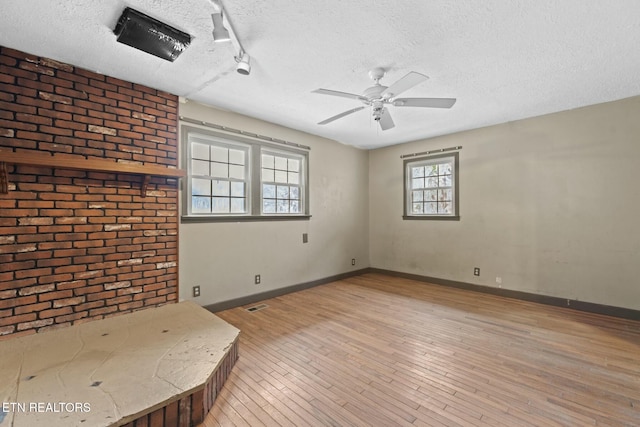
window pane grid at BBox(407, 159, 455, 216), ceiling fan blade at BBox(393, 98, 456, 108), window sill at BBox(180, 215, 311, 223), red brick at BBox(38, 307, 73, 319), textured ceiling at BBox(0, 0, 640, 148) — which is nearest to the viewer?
textured ceiling at BBox(0, 0, 640, 148)

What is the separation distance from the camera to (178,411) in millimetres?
1582

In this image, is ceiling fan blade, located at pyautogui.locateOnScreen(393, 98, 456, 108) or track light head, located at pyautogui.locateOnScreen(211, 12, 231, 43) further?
ceiling fan blade, located at pyautogui.locateOnScreen(393, 98, 456, 108)

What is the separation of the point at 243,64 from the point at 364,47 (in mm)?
1006

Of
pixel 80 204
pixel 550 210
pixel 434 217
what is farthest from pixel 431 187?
pixel 80 204

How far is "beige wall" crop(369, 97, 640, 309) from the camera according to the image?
10.9ft

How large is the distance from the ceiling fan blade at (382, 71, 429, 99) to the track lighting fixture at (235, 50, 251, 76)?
4.05 ft

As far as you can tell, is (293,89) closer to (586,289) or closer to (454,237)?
(454,237)

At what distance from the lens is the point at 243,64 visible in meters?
2.05

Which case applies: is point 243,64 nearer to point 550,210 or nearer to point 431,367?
point 431,367

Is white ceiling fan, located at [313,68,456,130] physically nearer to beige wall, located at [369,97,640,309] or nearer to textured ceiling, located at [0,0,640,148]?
textured ceiling, located at [0,0,640,148]

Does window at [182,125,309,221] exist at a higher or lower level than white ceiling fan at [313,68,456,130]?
lower

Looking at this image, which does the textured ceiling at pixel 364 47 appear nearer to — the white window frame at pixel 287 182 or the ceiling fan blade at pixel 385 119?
the ceiling fan blade at pixel 385 119

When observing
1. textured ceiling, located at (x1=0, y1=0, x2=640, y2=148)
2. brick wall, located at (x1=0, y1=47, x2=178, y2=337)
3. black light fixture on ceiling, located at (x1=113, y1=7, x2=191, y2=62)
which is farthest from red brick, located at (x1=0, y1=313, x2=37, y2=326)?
black light fixture on ceiling, located at (x1=113, y1=7, x2=191, y2=62)

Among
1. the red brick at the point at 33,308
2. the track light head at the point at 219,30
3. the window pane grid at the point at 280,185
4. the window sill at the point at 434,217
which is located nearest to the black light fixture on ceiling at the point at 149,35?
the track light head at the point at 219,30
